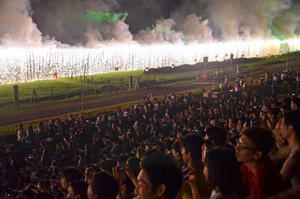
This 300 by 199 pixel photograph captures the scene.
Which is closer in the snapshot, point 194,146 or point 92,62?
point 194,146

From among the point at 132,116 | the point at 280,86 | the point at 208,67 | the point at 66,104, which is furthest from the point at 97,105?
the point at 208,67

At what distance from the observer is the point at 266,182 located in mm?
3059

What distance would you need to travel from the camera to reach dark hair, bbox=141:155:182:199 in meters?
2.43

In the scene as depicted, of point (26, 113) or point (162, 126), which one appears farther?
point (26, 113)

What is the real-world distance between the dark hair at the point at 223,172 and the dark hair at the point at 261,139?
Answer: 1.41ft

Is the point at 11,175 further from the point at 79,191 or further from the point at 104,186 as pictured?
the point at 104,186

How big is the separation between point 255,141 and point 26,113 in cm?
2351

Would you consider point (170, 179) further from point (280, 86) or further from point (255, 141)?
point (280, 86)

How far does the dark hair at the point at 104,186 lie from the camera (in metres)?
2.83

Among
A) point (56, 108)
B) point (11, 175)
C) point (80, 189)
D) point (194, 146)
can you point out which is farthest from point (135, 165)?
point (56, 108)

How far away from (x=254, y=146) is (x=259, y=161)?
0.16 m

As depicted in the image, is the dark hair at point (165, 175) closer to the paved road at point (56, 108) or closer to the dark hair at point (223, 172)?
the dark hair at point (223, 172)

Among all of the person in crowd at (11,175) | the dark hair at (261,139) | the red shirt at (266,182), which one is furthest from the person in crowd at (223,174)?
the person in crowd at (11,175)

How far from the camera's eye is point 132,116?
1836 centimetres
